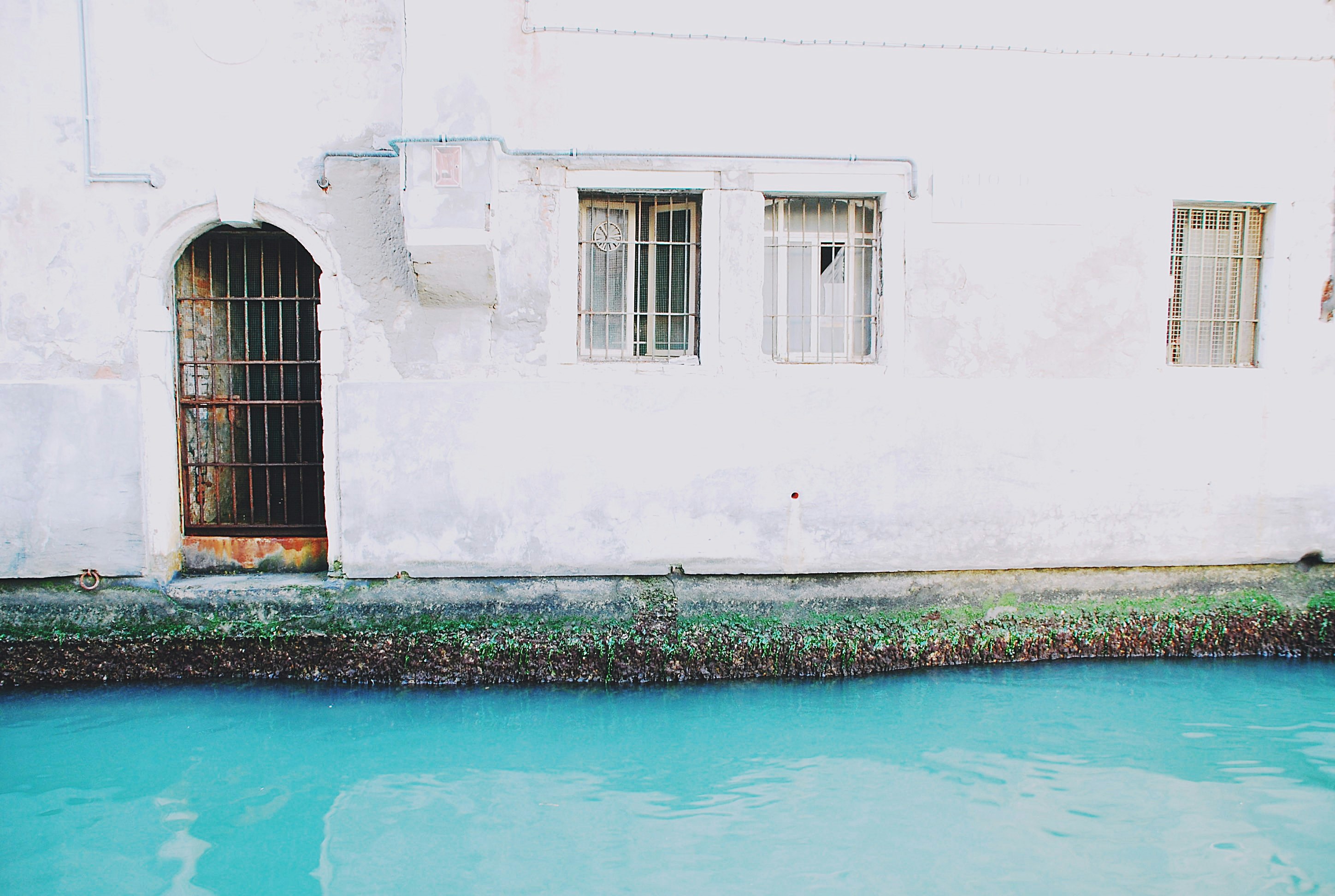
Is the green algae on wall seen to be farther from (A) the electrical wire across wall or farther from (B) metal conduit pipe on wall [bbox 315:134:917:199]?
(A) the electrical wire across wall

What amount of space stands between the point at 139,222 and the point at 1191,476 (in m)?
7.25

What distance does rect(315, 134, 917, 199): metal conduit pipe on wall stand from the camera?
16.8ft

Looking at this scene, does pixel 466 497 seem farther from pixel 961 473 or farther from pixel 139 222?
pixel 961 473

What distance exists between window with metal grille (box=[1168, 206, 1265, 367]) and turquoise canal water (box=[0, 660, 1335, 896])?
223 centimetres

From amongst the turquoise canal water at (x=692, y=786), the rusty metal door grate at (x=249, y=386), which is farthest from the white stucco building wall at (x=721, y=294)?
the turquoise canal water at (x=692, y=786)

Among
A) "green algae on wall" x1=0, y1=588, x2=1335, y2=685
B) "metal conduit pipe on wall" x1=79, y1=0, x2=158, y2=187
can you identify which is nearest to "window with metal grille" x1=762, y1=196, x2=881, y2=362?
"green algae on wall" x1=0, y1=588, x2=1335, y2=685

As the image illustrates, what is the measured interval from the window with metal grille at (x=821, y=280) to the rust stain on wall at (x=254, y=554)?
3555mm

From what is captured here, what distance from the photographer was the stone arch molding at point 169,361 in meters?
5.17

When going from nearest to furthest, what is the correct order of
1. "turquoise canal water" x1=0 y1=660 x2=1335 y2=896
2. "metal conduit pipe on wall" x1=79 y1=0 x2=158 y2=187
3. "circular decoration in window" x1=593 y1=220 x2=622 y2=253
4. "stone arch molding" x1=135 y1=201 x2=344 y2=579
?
"turquoise canal water" x1=0 y1=660 x2=1335 y2=896 < "metal conduit pipe on wall" x1=79 y1=0 x2=158 y2=187 < "stone arch molding" x1=135 y1=201 x2=344 y2=579 < "circular decoration in window" x1=593 y1=220 x2=622 y2=253

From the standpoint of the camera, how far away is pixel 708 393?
531 cm

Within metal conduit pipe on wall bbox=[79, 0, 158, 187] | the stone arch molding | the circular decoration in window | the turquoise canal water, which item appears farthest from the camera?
the circular decoration in window

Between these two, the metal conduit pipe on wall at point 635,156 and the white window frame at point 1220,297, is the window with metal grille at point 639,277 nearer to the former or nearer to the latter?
the metal conduit pipe on wall at point 635,156

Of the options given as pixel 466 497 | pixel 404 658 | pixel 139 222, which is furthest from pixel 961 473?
pixel 139 222

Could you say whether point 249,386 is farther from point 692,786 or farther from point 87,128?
point 692,786
